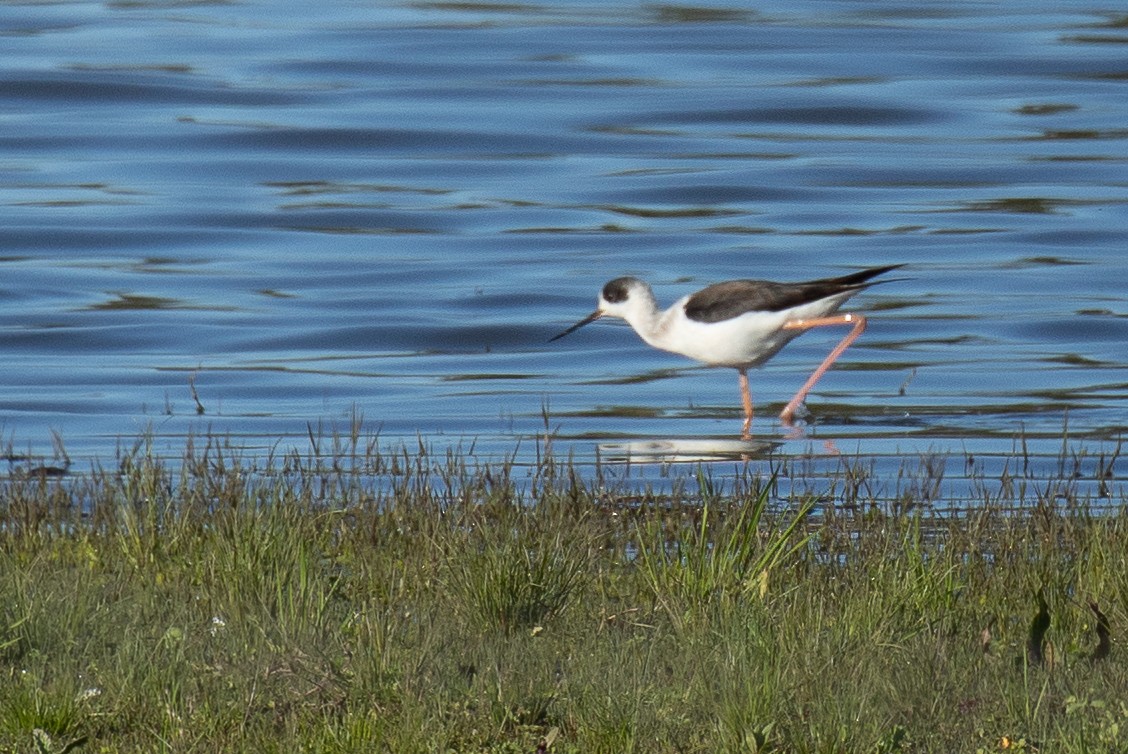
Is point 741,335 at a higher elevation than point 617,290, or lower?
lower

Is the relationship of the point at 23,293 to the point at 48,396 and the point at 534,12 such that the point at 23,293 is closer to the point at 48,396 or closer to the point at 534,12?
the point at 48,396

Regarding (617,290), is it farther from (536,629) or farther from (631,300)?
(536,629)

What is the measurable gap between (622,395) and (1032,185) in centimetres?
1066

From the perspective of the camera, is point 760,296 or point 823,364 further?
point 823,364

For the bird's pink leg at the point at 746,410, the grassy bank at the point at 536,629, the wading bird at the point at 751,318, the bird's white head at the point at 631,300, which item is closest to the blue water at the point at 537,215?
the bird's pink leg at the point at 746,410

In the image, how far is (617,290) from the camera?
14711 millimetres

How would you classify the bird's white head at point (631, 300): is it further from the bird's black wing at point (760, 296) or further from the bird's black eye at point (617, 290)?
the bird's black wing at point (760, 296)

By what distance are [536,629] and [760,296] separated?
724 cm

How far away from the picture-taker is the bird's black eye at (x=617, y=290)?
14.7 metres

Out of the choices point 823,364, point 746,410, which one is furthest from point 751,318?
point 823,364

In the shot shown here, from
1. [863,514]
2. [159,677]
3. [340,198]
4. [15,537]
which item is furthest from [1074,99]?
[159,677]

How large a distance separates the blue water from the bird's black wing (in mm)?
707

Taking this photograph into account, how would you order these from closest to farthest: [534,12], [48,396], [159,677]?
[159,677]
[48,396]
[534,12]

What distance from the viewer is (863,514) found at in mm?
8766
